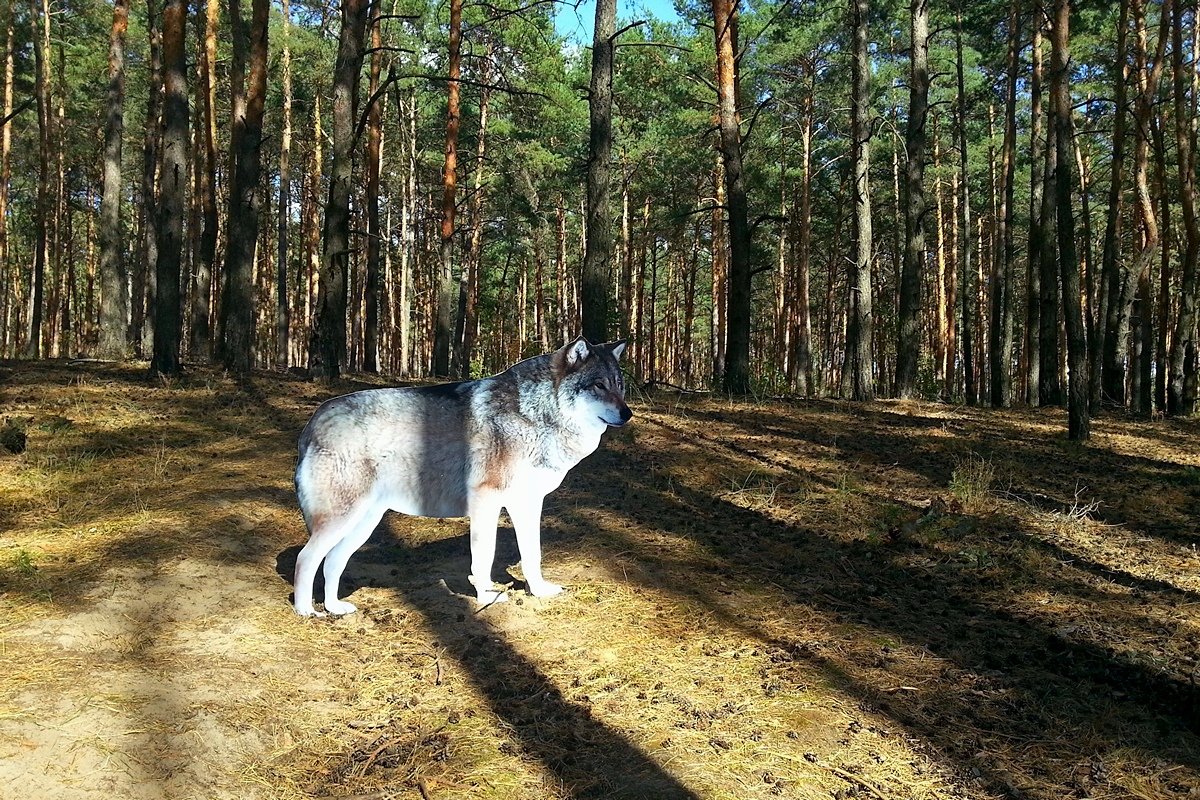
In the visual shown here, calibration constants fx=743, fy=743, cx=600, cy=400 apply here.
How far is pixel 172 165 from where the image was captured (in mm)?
11070

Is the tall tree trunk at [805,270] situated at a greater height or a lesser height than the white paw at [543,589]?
greater

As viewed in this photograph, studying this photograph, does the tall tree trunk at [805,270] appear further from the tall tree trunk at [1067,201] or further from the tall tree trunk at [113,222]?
the tall tree trunk at [113,222]

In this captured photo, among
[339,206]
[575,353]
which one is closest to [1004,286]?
[339,206]

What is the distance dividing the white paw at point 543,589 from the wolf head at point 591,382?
1257 millimetres

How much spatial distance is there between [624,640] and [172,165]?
10361mm

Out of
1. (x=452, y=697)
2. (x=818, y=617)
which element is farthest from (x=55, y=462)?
(x=818, y=617)

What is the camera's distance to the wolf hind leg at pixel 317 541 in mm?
4746

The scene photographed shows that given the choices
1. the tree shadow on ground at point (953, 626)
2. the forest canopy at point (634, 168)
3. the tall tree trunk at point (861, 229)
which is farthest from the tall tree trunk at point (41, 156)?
the tall tree trunk at point (861, 229)

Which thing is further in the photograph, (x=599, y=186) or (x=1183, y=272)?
(x=1183, y=272)

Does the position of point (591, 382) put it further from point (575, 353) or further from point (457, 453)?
point (457, 453)

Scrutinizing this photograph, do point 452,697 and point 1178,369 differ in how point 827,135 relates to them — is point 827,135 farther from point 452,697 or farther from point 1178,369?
point 452,697

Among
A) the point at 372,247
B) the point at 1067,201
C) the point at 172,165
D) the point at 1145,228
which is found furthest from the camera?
the point at 372,247

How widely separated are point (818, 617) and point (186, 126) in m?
11.8

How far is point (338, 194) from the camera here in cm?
1288
